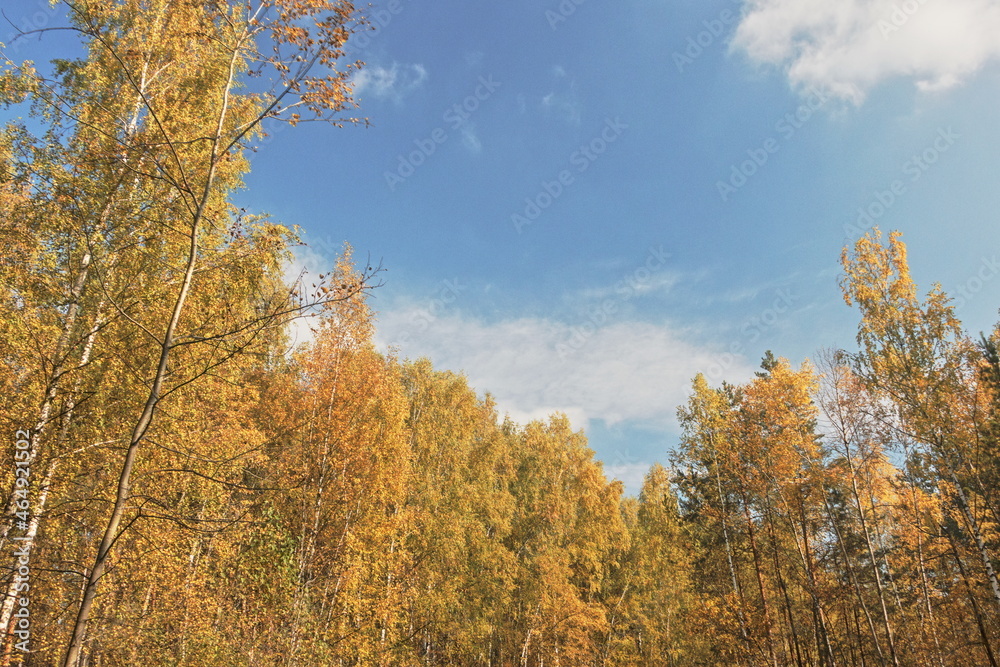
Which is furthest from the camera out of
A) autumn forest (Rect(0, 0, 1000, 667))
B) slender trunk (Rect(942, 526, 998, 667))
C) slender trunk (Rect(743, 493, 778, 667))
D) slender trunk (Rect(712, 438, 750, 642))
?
slender trunk (Rect(712, 438, 750, 642))

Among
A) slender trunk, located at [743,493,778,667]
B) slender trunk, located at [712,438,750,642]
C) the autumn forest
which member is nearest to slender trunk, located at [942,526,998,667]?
the autumn forest

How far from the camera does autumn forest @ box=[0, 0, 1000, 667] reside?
206 inches

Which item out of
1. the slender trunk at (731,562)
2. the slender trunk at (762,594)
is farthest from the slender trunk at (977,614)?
the slender trunk at (731,562)

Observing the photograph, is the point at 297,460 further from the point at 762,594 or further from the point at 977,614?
the point at 977,614

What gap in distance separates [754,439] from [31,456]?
653 inches

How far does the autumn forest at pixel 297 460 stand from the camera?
5242 mm

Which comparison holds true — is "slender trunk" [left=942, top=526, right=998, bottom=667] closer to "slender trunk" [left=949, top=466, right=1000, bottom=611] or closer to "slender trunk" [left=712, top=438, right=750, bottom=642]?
"slender trunk" [left=949, top=466, right=1000, bottom=611]

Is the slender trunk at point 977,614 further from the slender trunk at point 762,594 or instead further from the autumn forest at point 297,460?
the slender trunk at point 762,594

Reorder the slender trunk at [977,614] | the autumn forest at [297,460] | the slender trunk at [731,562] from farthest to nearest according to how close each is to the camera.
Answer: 1. the slender trunk at [731,562]
2. the slender trunk at [977,614]
3. the autumn forest at [297,460]

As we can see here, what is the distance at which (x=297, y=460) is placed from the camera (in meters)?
11.4

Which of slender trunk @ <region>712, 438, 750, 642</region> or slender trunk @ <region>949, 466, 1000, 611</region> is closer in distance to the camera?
slender trunk @ <region>949, 466, 1000, 611</region>

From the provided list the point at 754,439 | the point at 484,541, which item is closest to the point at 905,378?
the point at 754,439

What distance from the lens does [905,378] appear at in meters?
12.9

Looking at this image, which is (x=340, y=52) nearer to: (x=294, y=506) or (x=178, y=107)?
(x=178, y=107)
